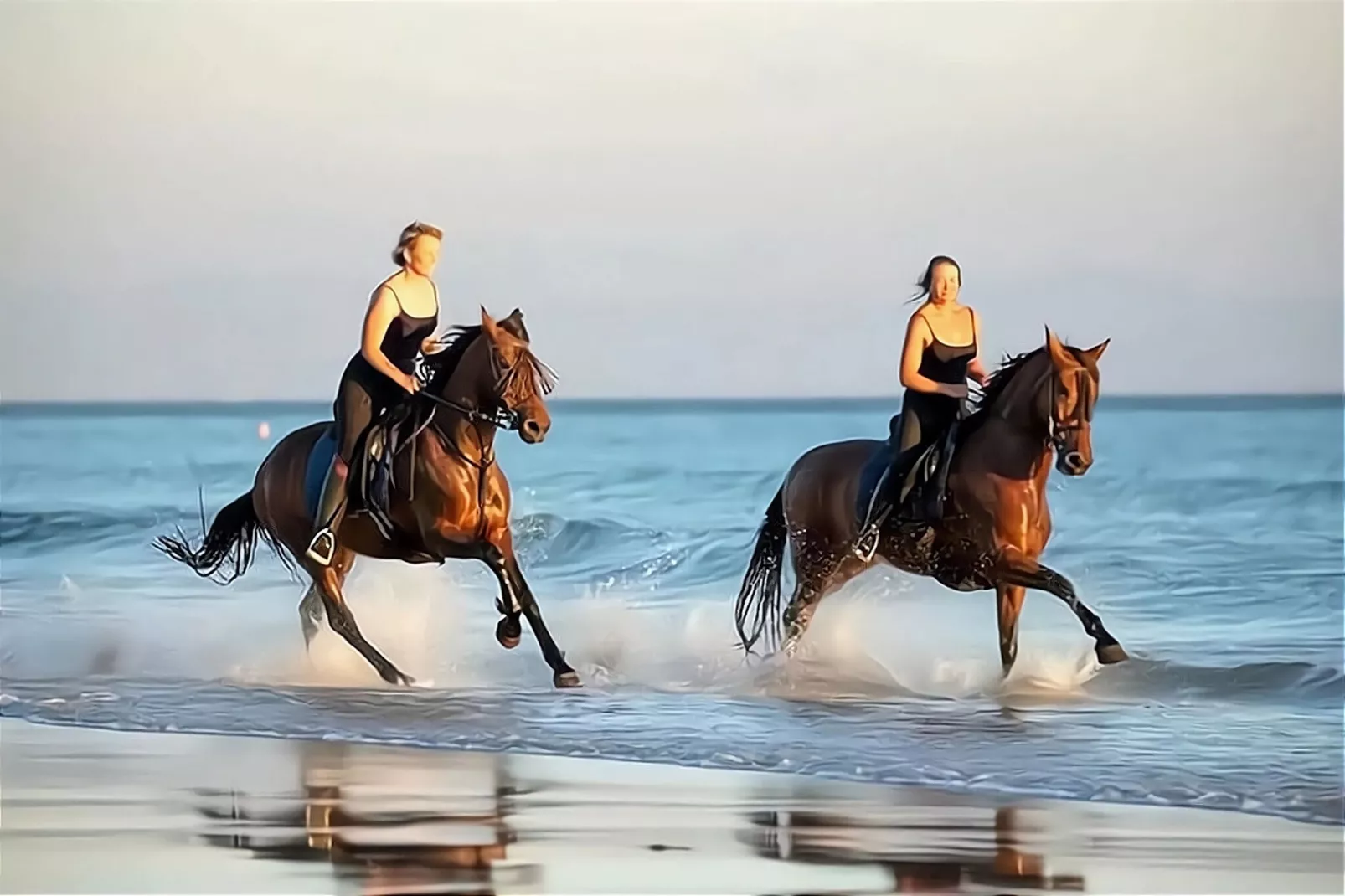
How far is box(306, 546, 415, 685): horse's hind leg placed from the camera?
185 inches

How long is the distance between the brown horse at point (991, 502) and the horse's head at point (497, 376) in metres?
0.92

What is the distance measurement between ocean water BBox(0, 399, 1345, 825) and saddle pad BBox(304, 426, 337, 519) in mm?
531

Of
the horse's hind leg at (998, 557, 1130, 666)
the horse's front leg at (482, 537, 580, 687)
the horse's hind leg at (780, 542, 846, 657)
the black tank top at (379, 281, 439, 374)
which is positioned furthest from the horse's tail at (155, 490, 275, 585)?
the horse's hind leg at (998, 557, 1130, 666)

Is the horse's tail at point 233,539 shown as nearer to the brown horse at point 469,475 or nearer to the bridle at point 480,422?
the brown horse at point 469,475

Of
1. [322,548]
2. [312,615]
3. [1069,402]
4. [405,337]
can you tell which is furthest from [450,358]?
[1069,402]

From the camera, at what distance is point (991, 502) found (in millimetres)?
4422

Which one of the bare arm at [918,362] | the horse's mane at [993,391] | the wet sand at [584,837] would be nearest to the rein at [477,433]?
the wet sand at [584,837]

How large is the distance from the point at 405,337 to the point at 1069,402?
71.1 inches

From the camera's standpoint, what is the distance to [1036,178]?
6746mm

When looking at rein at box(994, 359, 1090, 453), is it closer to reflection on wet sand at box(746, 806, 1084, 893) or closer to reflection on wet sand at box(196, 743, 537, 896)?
reflection on wet sand at box(746, 806, 1084, 893)

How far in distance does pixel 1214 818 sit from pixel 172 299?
5.09 meters

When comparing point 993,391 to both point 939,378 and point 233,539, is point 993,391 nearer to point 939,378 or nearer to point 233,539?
point 939,378

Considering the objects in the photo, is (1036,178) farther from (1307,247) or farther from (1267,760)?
(1267,760)

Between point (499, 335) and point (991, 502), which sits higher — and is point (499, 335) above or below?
above
